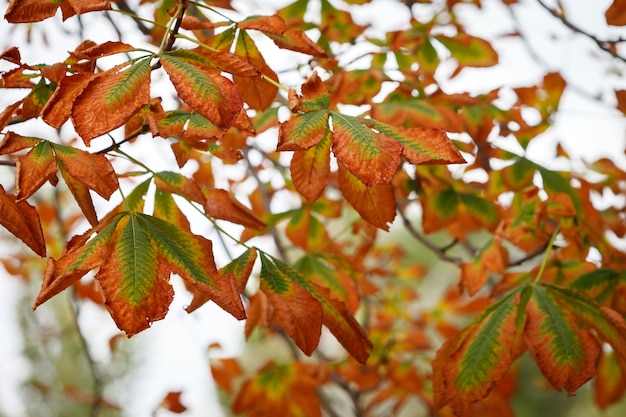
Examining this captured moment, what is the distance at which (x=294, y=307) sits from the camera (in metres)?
0.58

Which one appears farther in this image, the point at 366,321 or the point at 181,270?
the point at 366,321

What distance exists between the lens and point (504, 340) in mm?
635

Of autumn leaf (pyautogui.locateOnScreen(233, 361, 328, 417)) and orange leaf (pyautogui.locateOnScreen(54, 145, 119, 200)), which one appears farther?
autumn leaf (pyautogui.locateOnScreen(233, 361, 328, 417))

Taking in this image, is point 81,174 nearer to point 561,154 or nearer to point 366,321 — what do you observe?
point 561,154

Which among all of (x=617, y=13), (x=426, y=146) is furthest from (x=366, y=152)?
(x=617, y=13)

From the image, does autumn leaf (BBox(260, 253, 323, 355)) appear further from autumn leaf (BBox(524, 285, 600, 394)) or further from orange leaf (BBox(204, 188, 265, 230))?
autumn leaf (BBox(524, 285, 600, 394))

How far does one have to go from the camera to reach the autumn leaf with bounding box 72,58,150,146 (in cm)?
45

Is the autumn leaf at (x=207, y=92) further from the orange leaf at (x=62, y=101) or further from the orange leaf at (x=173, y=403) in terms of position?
the orange leaf at (x=173, y=403)

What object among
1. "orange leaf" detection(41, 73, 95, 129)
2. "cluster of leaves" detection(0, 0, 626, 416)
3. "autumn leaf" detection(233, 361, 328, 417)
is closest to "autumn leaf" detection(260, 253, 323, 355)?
"cluster of leaves" detection(0, 0, 626, 416)

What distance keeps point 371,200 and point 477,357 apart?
183mm

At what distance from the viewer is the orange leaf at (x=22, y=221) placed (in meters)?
0.52

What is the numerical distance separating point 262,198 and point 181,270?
896 millimetres

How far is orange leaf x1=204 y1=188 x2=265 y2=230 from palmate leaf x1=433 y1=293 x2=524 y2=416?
237 mm

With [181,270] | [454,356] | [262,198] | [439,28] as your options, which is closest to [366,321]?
[262,198]
